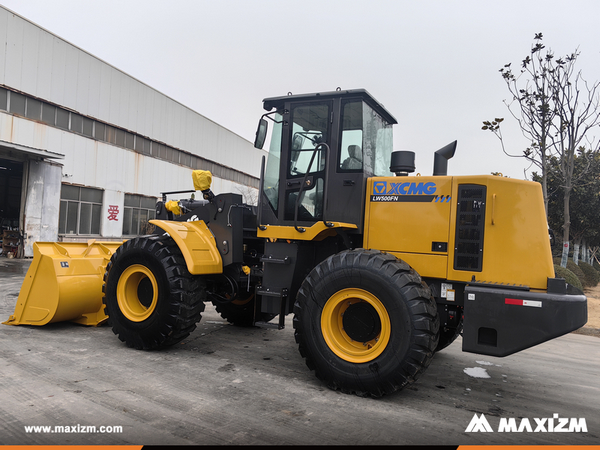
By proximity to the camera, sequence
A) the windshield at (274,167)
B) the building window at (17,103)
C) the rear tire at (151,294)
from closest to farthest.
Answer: the rear tire at (151,294) → the windshield at (274,167) → the building window at (17,103)

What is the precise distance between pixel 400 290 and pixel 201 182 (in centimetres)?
307

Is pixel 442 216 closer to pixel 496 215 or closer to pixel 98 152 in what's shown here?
pixel 496 215

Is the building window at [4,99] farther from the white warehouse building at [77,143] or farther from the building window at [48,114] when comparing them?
the building window at [48,114]

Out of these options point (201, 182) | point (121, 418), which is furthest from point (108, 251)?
point (121, 418)

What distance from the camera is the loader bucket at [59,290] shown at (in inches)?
229

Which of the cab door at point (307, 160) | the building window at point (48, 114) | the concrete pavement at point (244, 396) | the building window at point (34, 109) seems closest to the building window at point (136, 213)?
the building window at point (48, 114)

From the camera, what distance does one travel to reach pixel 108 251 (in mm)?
6930

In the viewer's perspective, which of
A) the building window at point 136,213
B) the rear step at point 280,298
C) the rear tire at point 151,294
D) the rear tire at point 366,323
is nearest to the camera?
the rear tire at point 366,323

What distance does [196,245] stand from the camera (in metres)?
5.31

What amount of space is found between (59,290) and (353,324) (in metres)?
4.07

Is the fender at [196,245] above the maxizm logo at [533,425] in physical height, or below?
above

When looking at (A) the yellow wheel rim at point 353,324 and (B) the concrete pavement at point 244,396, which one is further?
(A) the yellow wheel rim at point 353,324

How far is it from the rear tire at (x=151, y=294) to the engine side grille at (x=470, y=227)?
3004 millimetres

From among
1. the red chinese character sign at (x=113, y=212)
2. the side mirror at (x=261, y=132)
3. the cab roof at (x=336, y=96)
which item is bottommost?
the red chinese character sign at (x=113, y=212)
